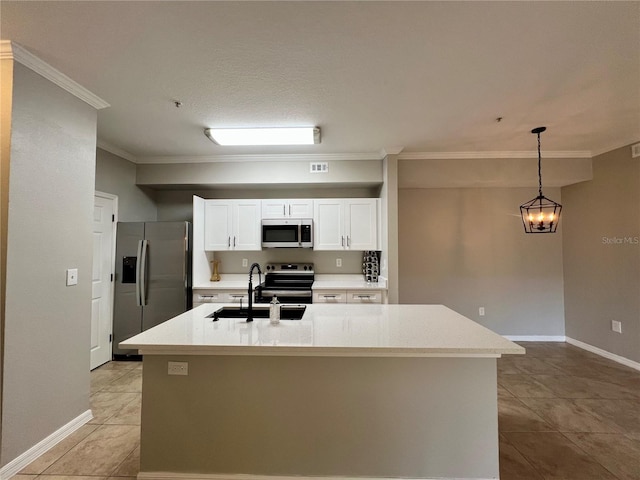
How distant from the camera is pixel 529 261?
436cm

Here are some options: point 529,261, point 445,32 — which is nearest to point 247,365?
point 445,32

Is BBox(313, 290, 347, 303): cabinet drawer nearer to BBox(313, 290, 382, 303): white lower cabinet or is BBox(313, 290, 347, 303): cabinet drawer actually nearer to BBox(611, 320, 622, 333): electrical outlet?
BBox(313, 290, 382, 303): white lower cabinet

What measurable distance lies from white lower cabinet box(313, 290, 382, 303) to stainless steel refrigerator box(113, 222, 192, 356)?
167cm

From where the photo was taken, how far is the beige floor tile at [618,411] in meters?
2.33

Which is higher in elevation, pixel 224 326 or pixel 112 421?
pixel 224 326

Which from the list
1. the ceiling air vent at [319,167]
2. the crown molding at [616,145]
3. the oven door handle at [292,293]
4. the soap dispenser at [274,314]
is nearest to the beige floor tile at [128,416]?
the soap dispenser at [274,314]

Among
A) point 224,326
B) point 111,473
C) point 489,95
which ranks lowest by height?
point 111,473

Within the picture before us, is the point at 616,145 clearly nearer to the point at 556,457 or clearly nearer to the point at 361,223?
the point at 361,223

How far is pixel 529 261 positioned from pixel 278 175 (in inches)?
150

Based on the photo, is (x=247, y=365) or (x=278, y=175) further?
(x=278, y=175)

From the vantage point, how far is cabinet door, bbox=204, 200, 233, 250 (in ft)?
13.2

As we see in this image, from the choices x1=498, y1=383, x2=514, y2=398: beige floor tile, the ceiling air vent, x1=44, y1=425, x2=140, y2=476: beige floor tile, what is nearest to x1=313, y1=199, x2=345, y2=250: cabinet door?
the ceiling air vent

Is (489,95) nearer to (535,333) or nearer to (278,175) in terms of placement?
(278,175)

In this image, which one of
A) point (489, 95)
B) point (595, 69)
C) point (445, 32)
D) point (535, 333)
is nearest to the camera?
point (445, 32)
